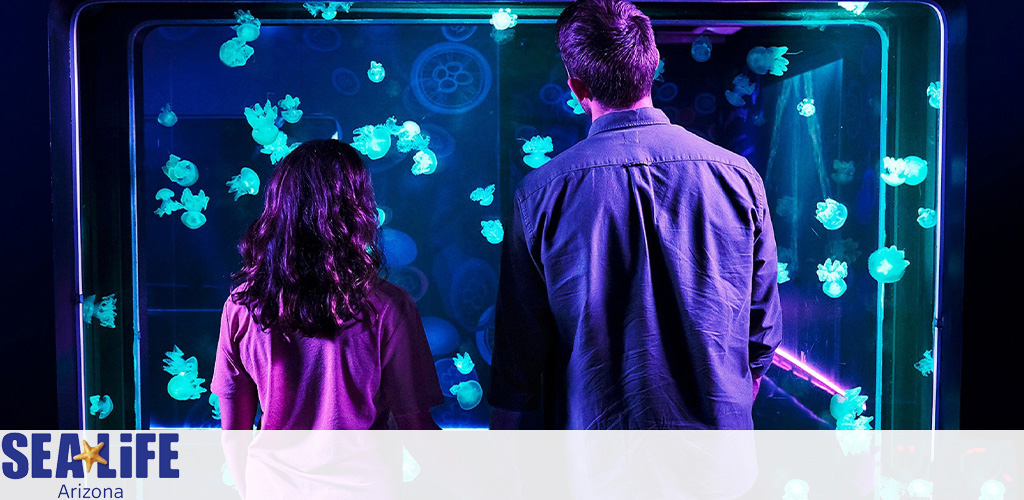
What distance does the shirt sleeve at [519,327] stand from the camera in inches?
58.6

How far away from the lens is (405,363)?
1.58 metres

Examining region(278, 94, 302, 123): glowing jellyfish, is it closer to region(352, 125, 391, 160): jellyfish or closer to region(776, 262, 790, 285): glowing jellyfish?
region(352, 125, 391, 160): jellyfish

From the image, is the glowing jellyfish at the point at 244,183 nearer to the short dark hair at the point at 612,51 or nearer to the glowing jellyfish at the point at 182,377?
the glowing jellyfish at the point at 182,377

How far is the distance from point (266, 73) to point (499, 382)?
5.31 ft

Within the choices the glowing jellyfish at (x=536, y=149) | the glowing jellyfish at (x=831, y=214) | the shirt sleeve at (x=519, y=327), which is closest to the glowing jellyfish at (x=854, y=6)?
the glowing jellyfish at (x=831, y=214)

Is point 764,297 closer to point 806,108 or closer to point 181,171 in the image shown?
point 806,108

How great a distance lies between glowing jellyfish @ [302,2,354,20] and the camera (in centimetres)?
240

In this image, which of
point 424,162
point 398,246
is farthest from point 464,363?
Result: point 424,162

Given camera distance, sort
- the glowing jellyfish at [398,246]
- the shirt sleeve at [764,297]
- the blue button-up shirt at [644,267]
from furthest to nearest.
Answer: the glowing jellyfish at [398,246] < the shirt sleeve at [764,297] < the blue button-up shirt at [644,267]

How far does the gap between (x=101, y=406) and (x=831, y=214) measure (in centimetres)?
277

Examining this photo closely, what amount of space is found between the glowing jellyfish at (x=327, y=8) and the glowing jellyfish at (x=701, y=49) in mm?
1251

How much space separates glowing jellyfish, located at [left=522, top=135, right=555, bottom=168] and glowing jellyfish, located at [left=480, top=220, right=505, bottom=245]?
26 centimetres
